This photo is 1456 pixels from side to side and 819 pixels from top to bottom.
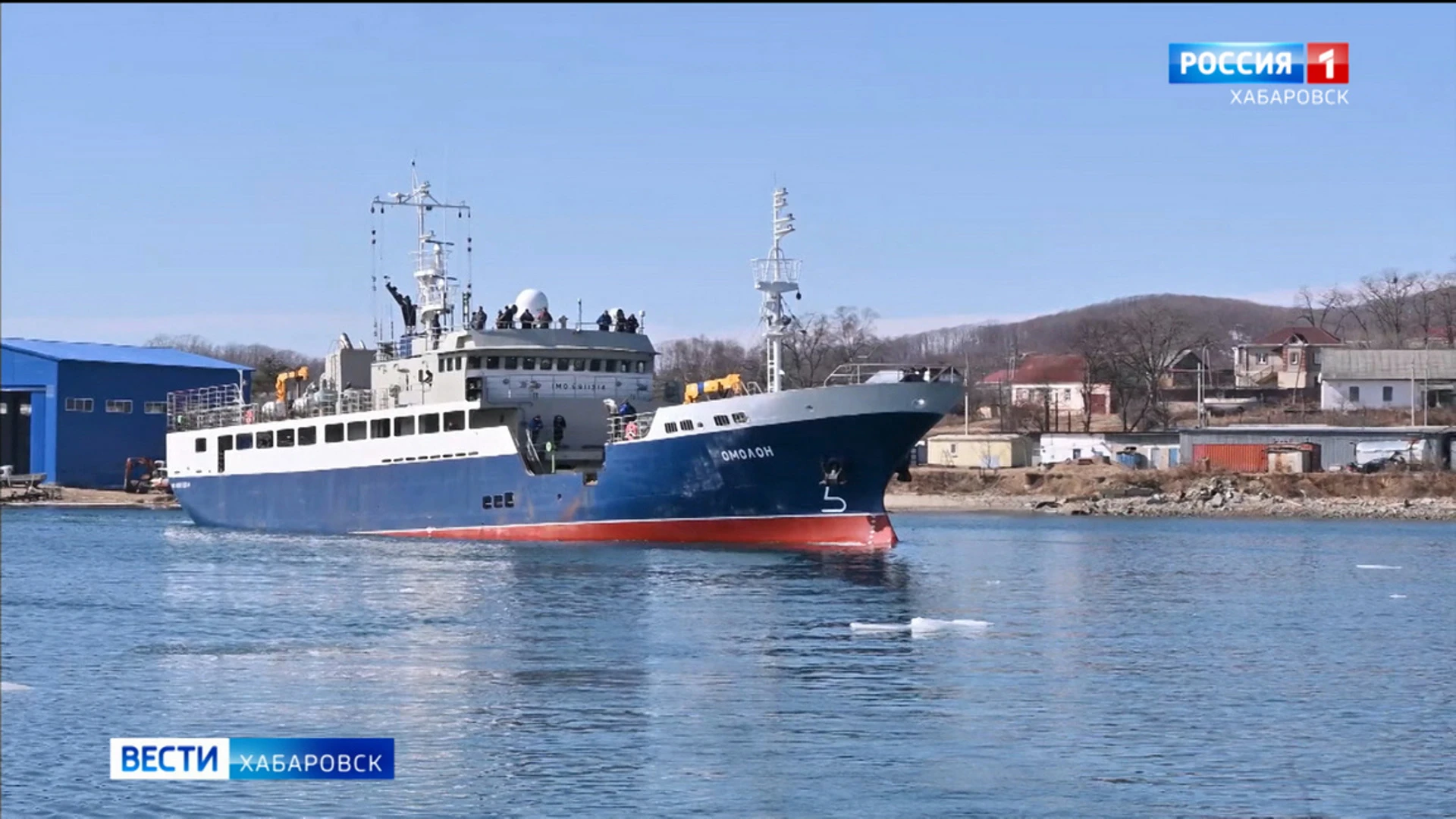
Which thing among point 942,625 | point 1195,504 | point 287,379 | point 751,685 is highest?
point 287,379

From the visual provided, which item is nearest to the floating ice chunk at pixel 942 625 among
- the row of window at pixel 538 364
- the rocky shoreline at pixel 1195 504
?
the row of window at pixel 538 364

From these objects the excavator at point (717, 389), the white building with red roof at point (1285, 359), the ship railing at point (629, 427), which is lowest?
the ship railing at point (629, 427)

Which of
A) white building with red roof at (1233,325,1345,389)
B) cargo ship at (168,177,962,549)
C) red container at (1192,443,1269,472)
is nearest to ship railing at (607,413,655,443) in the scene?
cargo ship at (168,177,962,549)

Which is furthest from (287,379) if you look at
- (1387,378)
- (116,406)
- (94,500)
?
(1387,378)

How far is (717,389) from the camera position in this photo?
1980 inches

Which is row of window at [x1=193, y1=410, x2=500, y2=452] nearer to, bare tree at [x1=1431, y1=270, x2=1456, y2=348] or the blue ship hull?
the blue ship hull

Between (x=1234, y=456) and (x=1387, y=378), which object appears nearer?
(x=1234, y=456)

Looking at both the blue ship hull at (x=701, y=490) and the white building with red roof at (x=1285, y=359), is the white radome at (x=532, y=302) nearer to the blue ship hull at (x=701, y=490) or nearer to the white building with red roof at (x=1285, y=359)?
the blue ship hull at (x=701, y=490)

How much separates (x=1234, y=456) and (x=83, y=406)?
5876cm

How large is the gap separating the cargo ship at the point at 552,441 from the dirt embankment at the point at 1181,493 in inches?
1207

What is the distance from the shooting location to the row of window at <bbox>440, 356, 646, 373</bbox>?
5409cm

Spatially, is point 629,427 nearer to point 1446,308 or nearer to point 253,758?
point 253,758

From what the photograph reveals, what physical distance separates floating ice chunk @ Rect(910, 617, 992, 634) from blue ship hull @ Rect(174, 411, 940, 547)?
13.8m

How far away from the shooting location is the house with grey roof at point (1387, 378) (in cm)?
9919
